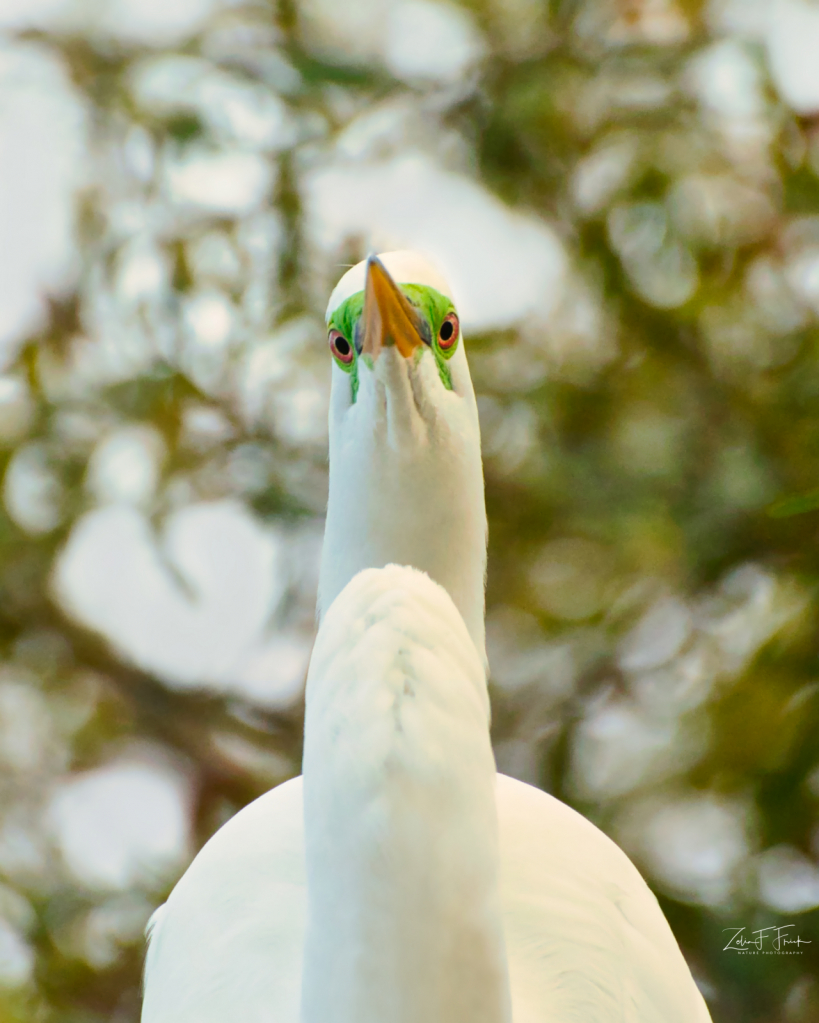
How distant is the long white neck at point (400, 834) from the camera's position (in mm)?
425

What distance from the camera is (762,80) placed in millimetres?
1778

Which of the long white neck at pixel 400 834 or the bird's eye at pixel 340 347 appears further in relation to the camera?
the bird's eye at pixel 340 347

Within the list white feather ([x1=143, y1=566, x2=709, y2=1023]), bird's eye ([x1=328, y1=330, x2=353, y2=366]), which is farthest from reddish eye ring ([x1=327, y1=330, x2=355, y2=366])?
white feather ([x1=143, y1=566, x2=709, y2=1023])

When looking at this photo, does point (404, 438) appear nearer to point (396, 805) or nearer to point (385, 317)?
point (385, 317)

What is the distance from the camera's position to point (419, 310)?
2.46 ft

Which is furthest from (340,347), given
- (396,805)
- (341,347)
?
(396,805)

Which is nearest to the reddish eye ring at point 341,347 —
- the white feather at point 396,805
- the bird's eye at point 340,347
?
the bird's eye at point 340,347

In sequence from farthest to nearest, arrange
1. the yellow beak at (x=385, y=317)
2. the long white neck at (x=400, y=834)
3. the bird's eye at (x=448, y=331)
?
the bird's eye at (x=448, y=331)
the yellow beak at (x=385, y=317)
the long white neck at (x=400, y=834)

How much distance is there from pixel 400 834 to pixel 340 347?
1.35 ft

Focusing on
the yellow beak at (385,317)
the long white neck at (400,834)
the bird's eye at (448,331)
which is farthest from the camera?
the bird's eye at (448,331)

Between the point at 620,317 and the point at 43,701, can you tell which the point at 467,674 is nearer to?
the point at 620,317

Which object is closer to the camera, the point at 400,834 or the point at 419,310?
the point at 400,834

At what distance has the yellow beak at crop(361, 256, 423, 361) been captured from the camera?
0.67 meters

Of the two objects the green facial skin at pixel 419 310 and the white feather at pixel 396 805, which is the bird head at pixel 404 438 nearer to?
the green facial skin at pixel 419 310
